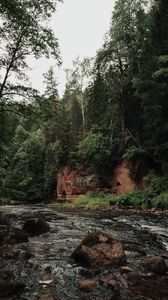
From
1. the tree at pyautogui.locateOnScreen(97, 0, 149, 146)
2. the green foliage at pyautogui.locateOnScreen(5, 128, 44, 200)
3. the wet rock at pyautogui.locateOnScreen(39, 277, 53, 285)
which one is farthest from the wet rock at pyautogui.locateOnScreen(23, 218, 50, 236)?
the green foliage at pyautogui.locateOnScreen(5, 128, 44, 200)

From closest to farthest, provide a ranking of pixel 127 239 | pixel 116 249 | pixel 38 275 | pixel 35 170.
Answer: pixel 38 275
pixel 116 249
pixel 127 239
pixel 35 170

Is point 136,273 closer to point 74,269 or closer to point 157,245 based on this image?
point 74,269

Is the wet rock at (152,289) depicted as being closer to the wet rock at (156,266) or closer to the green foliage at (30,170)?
the wet rock at (156,266)

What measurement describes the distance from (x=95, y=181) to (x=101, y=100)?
9239mm

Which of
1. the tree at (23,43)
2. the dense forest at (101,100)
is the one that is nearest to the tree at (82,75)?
the dense forest at (101,100)

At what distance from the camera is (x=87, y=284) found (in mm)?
6379

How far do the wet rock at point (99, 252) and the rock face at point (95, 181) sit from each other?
21.6 meters

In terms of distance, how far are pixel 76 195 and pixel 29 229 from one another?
86.6ft

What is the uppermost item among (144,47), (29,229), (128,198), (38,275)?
(144,47)

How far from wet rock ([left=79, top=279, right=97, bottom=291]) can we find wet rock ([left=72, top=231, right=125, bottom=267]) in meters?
1.09

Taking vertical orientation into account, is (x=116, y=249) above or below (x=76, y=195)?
below

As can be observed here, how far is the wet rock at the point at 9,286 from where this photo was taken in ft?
18.9

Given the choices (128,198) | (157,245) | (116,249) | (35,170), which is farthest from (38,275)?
(35,170)

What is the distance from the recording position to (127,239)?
1110 cm
